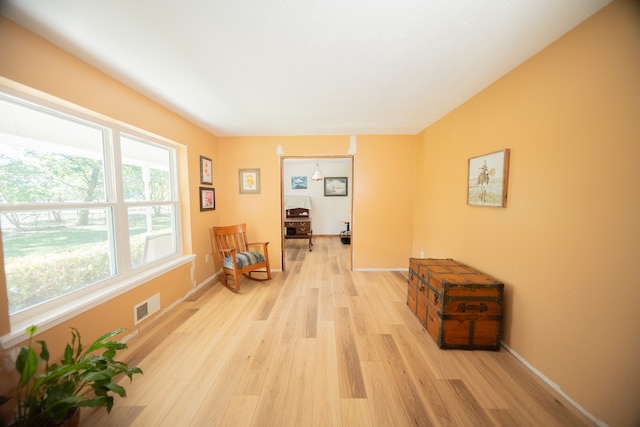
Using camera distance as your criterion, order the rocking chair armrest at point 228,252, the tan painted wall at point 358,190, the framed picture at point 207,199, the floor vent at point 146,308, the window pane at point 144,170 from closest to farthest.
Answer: the floor vent at point 146,308 → the window pane at point 144,170 → the rocking chair armrest at point 228,252 → the framed picture at point 207,199 → the tan painted wall at point 358,190

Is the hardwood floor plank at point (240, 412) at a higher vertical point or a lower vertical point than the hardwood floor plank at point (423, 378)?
lower

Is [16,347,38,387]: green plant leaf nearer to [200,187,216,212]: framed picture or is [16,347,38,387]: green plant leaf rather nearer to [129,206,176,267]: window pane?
[129,206,176,267]: window pane

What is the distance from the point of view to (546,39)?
1374 millimetres

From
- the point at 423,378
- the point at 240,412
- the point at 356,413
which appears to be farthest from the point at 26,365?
the point at 423,378

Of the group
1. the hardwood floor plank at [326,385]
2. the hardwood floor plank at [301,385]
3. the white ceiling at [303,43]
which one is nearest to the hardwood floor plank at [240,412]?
the hardwood floor plank at [301,385]

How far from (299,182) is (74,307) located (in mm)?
5449

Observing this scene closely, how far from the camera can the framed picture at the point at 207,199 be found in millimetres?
3141

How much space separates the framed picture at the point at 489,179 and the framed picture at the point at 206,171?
11.5 ft

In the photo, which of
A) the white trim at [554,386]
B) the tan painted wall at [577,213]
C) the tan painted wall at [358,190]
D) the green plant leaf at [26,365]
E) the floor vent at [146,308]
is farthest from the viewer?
the tan painted wall at [358,190]

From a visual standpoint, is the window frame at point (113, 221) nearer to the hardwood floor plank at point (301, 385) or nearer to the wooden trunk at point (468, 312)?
the hardwood floor plank at point (301, 385)

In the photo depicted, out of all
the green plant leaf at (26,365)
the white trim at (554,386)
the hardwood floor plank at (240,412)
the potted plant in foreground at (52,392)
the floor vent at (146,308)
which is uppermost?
the green plant leaf at (26,365)

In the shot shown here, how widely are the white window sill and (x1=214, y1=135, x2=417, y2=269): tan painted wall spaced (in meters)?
1.69

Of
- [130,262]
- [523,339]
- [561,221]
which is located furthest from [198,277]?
[561,221]

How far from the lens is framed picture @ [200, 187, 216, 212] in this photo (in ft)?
10.3
